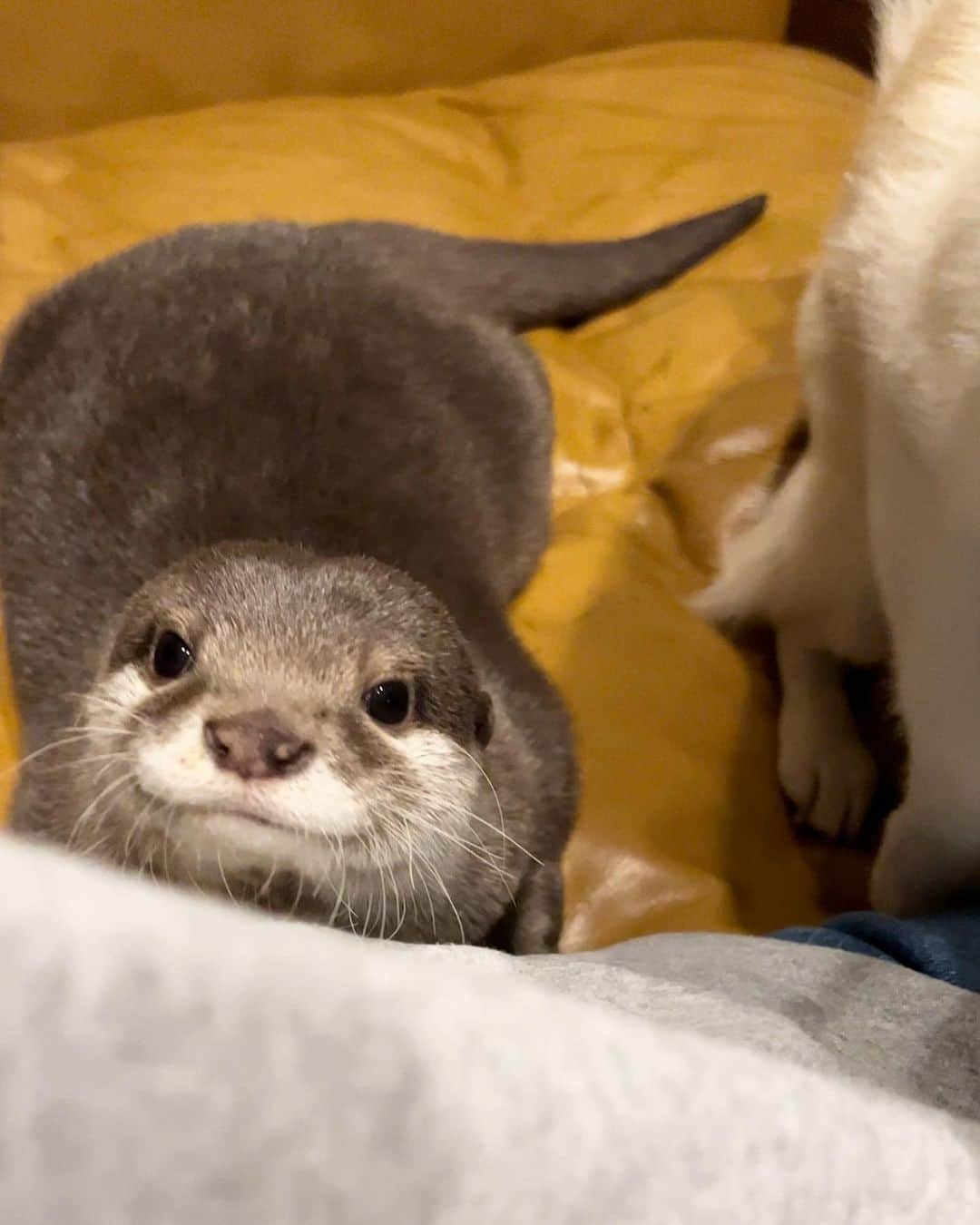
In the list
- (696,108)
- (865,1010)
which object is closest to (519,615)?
(865,1010)

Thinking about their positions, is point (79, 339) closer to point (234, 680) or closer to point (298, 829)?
point (234, 680)

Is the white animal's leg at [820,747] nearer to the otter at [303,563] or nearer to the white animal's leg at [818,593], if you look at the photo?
the white animal's leg at [818,593]

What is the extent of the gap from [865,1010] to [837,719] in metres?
0.52

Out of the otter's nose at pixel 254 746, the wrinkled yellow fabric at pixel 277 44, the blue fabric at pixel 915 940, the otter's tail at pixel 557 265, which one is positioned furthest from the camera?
the wrinkled yellow fabric at pixel 277 44

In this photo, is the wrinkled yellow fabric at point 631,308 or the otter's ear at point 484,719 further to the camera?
the wrinkled yellow fabric at point 631,308

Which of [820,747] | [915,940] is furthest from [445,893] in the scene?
[820,747]

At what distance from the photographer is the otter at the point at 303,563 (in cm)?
84

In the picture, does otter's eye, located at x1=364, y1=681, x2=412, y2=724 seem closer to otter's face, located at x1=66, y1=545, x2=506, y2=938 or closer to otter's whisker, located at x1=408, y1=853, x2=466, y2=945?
otter's face, located at x1=66, y1=545, x2=506, y2=938

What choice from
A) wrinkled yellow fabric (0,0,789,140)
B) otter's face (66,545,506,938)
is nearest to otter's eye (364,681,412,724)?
otter's face (66,545,506,938)

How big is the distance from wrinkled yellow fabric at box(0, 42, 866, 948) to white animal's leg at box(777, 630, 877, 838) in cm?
3

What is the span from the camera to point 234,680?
0.83m

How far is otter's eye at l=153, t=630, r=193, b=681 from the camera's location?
88 centimetres

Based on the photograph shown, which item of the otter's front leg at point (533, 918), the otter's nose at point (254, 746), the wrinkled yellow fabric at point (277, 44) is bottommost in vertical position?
the otter's front leg at point (533, 918)

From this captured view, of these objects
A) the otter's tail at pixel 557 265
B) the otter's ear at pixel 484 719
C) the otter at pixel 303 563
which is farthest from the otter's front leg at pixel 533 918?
the otter's tail at pixel 557 265
